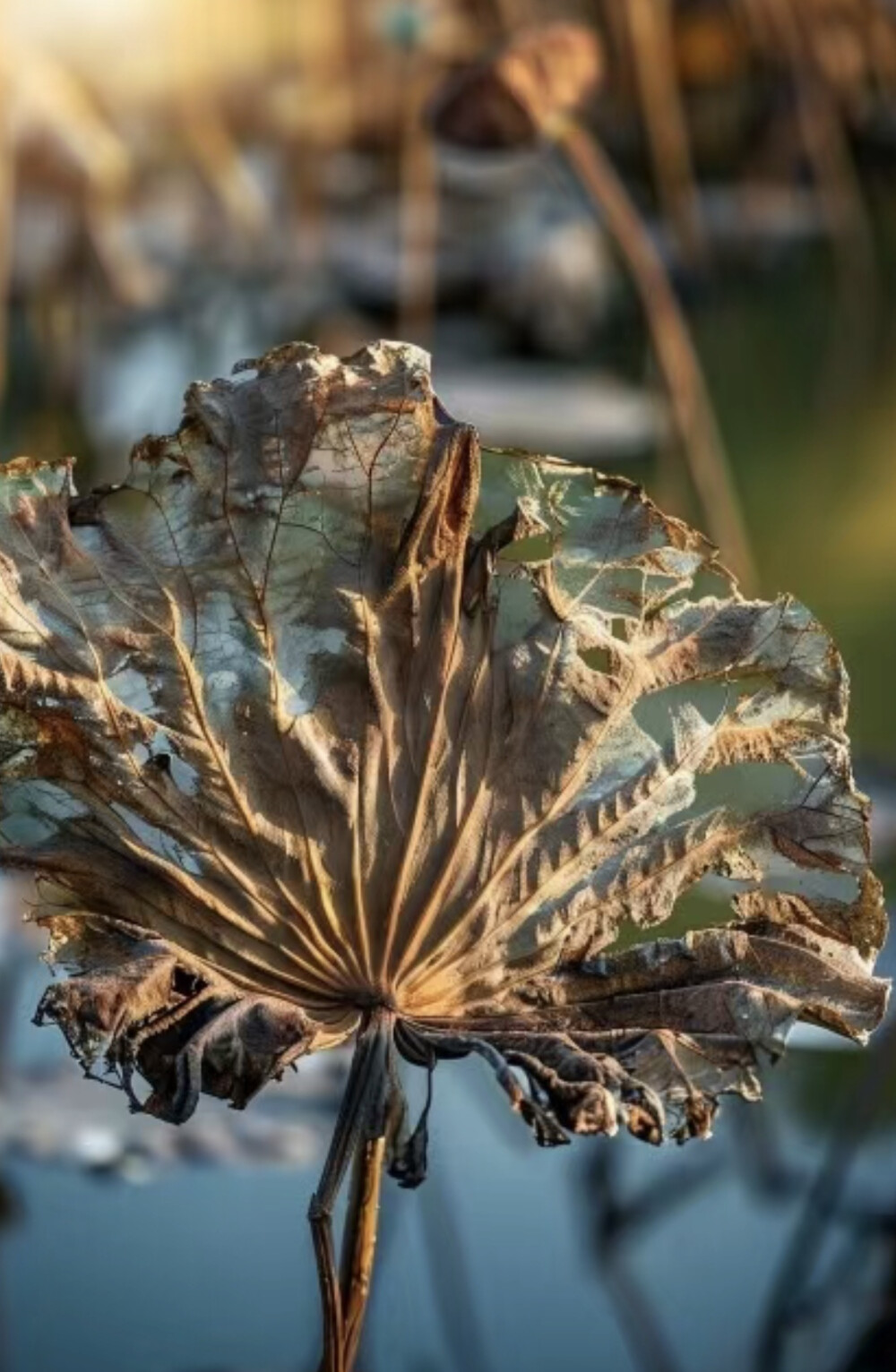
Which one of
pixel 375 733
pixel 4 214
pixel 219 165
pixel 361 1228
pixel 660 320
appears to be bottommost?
pixel 361 1228

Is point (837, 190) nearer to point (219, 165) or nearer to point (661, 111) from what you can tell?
point (661, 111)

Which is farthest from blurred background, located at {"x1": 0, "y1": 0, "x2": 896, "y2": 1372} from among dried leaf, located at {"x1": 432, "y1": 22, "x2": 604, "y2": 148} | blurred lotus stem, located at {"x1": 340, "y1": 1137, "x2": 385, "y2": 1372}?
blurred lotus stem, located at {"x1": 340, "y1": 1137, "x2": 385, "y2": 1372}

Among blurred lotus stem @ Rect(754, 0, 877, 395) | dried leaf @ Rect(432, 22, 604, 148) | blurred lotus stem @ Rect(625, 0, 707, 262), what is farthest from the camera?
blurred lotus stem @ Rect(754, 0, 877, 395)

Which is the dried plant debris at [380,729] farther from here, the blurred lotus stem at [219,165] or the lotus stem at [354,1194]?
the blurred lotus stem at [219,165]

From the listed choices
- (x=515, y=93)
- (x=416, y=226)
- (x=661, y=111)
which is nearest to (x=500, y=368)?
(x=416, y=226)

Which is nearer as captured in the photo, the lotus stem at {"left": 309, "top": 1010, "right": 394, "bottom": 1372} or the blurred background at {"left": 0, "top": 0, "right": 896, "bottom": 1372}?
the lotus stem at {"left": 309, "top": 1010, "right": 394, "bottom": 1372}

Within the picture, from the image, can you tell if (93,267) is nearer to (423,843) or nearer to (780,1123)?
(780,1123)

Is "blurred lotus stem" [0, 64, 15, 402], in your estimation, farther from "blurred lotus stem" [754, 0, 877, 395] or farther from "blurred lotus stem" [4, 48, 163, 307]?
"blurred lotus stem" [754, 0, 877, 395]

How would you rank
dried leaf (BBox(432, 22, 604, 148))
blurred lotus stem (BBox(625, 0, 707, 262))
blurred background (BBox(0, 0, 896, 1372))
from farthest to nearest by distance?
1. blurred lotus stem (BBox(625, 0, 707, 262))
2. dried leaf (BBox(432, 22, 604, 148))
3. blurred background (BBox(0, 0, 896, 1372))
